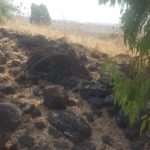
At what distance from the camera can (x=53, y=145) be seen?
8.34 m

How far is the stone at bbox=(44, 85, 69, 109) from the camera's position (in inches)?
358

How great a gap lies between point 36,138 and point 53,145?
341mm

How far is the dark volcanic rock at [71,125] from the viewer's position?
870cm

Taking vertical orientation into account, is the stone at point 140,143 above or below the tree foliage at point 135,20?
below

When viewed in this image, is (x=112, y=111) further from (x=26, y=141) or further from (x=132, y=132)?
(x=26, y=141)

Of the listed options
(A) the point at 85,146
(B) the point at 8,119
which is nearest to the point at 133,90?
(A) the point at 85,146

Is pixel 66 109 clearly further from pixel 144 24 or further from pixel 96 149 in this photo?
pixel 144 24

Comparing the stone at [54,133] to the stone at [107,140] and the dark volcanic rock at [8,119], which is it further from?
the stone at [107,140]

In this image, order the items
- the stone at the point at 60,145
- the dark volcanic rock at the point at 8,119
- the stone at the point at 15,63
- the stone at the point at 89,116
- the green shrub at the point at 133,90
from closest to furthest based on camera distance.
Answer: the green shrub at the point at 133,90 → the dark volcanic rock at the point at 8,119 → the stone at the point at 60,145 → the stone at the point at 89,116 → the stone at the point at 15,63

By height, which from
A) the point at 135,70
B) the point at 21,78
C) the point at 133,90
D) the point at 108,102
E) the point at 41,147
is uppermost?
the point at 135,70

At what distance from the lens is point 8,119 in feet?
26.9

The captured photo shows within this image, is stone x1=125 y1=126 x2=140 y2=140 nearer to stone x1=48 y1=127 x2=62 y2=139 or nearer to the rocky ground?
the rocky ground

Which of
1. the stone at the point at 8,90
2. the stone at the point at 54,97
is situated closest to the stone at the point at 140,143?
the stone at the point at 54,97

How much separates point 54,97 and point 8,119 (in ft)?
4.15
